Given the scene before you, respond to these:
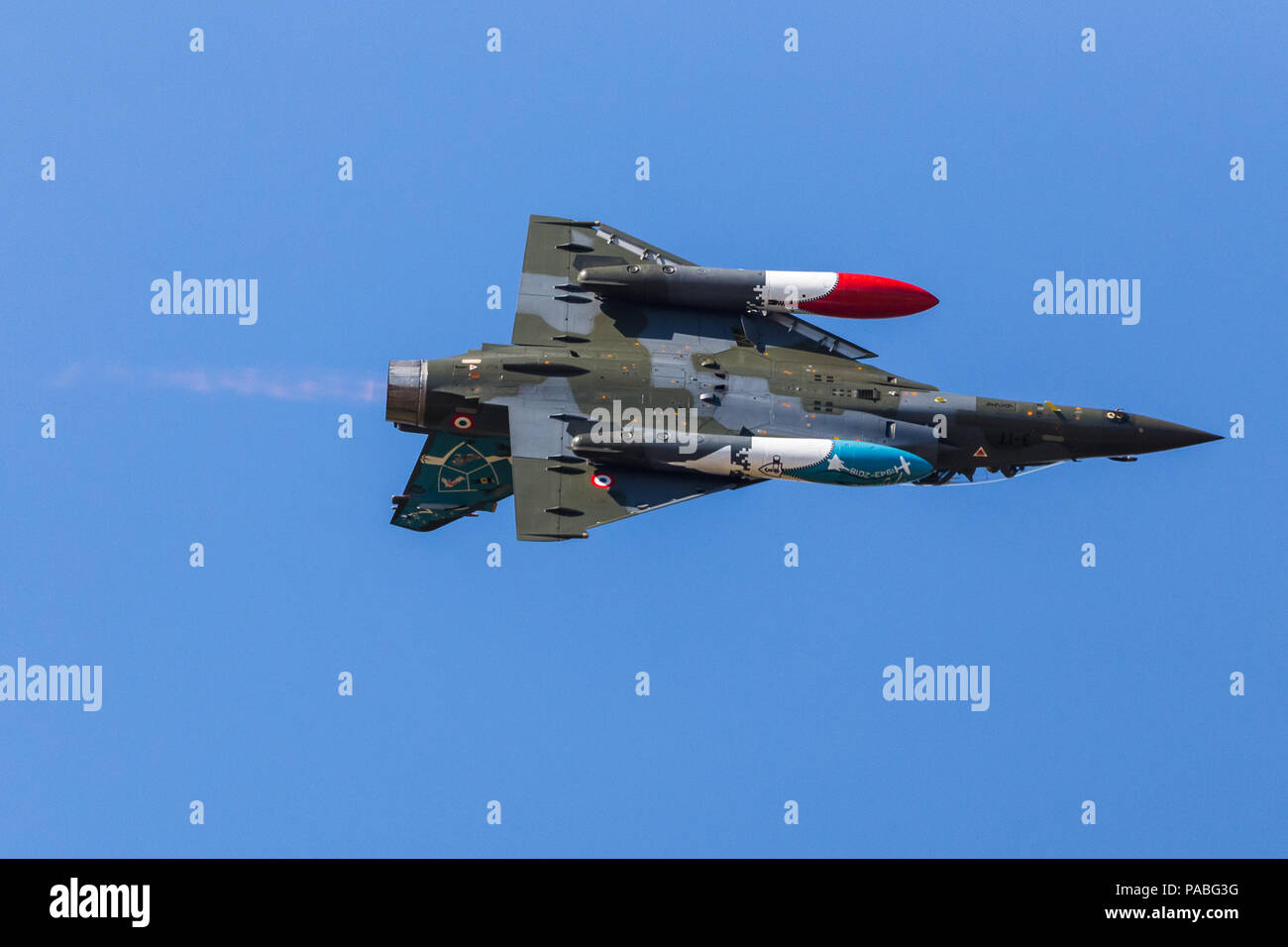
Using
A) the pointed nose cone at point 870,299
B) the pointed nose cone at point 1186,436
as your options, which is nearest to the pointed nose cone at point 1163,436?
the pointed nose cone at point 1186,436

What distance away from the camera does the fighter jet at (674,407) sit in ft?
113

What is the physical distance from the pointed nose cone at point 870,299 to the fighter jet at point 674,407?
31mm

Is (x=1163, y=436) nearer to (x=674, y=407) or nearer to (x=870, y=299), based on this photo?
(x=870, y=299)

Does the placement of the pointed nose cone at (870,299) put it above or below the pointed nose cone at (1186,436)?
above

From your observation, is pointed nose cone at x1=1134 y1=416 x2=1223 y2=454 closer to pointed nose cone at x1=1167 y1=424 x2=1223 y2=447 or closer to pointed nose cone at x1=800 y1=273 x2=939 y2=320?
pointed nose cone at x1=1167 y1=424 x2=1223 y2=447

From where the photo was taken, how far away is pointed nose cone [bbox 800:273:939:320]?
3609 centimetres

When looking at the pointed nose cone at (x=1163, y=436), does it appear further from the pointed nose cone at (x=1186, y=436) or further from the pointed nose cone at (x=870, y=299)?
the pointed nose cone at (x=870, y=299)

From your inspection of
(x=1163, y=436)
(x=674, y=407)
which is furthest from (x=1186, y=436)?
(x=674, y=407)

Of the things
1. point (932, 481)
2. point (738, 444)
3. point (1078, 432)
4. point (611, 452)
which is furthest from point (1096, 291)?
point (611, 452)

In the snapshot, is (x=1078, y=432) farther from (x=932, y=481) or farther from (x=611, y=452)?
(x=611, y=452)

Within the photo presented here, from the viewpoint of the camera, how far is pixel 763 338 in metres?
36.7

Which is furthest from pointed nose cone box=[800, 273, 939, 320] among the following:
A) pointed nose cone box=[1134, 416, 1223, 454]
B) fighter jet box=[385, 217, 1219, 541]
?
pointed nose cone box=[1134, 416, 1223, 454]

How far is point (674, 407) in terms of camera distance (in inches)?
1383

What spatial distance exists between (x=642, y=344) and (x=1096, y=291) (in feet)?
34.4
